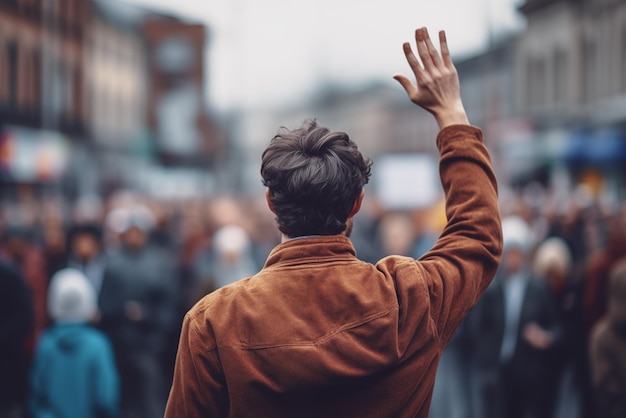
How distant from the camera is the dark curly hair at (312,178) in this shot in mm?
2238

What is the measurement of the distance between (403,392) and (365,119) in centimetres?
10195

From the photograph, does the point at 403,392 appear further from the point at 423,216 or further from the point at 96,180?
the point at 96,180

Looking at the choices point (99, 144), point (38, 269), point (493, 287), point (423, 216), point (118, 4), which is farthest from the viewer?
point (118, 4)

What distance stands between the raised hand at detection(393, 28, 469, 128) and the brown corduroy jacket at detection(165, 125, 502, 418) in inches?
14.1

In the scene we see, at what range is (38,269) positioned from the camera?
31.3 ft

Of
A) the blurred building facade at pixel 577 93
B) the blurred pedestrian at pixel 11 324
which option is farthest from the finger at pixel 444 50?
the blurred building facade at pixel 577 93

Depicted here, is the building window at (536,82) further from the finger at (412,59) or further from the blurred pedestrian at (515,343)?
the finger at (412,59)

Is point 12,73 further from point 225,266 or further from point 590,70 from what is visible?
point 225,266

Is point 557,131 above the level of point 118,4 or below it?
below

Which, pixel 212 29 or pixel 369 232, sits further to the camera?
pixel 212 29

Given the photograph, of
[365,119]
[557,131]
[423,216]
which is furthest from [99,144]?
[365,119]

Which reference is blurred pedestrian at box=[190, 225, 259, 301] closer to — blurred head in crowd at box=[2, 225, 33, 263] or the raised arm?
blurred head in crowd at box=[2, 225, 33, 263]

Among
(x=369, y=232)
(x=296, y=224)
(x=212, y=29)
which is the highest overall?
(x=212, y=29)

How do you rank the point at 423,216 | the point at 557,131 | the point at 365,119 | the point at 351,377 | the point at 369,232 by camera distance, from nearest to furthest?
the point at 351,377
the point at 423,216
the point at 369,232
the point at 557,131
the point at 365,119
